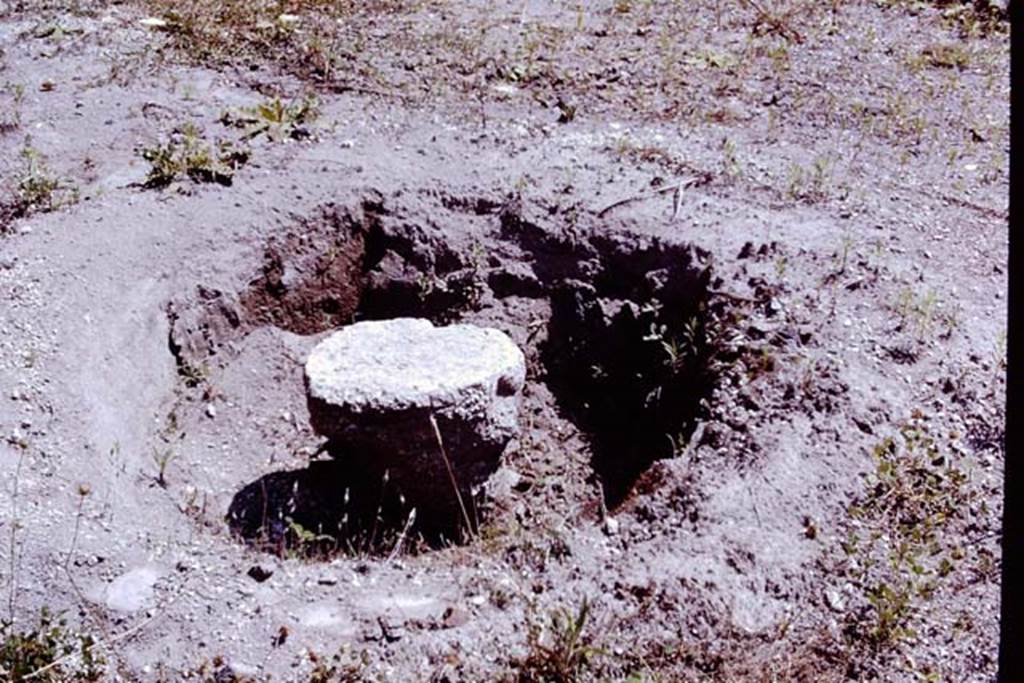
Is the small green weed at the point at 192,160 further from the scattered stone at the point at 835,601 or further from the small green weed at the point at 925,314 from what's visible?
the scattered stone at the point at 835,601

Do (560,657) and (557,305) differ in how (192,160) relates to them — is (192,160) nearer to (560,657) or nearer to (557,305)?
(557,305)

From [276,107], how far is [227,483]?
248 centimetres

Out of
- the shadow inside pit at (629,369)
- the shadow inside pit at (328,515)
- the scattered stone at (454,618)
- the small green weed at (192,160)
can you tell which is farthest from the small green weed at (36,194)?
the scattered stone at (454,618)

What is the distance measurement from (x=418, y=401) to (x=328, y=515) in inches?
27.0

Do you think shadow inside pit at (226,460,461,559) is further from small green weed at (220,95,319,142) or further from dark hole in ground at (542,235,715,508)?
small green weed at (220,95,319,142)

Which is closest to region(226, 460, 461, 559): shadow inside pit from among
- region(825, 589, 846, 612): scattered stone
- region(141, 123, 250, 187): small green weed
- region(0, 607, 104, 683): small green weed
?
region(0, 607, 104, 683): small green weed

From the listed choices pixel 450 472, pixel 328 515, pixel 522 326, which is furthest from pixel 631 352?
pixel 328 515

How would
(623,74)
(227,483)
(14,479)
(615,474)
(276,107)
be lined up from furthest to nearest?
(623,74)
(276,107)
(615,474)
(227,483)
(14,479)

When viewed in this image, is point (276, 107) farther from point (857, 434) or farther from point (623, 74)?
point (857, 434)

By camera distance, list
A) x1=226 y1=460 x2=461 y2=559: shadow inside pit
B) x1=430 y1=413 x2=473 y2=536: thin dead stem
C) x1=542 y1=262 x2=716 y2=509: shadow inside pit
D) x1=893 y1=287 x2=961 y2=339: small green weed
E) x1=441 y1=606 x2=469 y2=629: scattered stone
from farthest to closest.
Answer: x1=542 y1=262 x2=716 y2=509: shadow inside pit
x1=893 y1=287 x2=961 y2=339: small green weed
x1=226 y1=460 x2=461 y2=559: shadow inside pit
x1=430 y1=413 x2=473 y2=536: thin dead stem
x1=441 y1=606 x2=469 y2=629: scattered stone

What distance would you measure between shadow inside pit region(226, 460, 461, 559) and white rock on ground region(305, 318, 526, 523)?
3.2 inches

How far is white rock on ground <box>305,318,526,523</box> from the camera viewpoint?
4.32 meters

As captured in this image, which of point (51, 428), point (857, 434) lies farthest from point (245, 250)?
point (857, 434)

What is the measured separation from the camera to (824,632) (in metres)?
3.78
